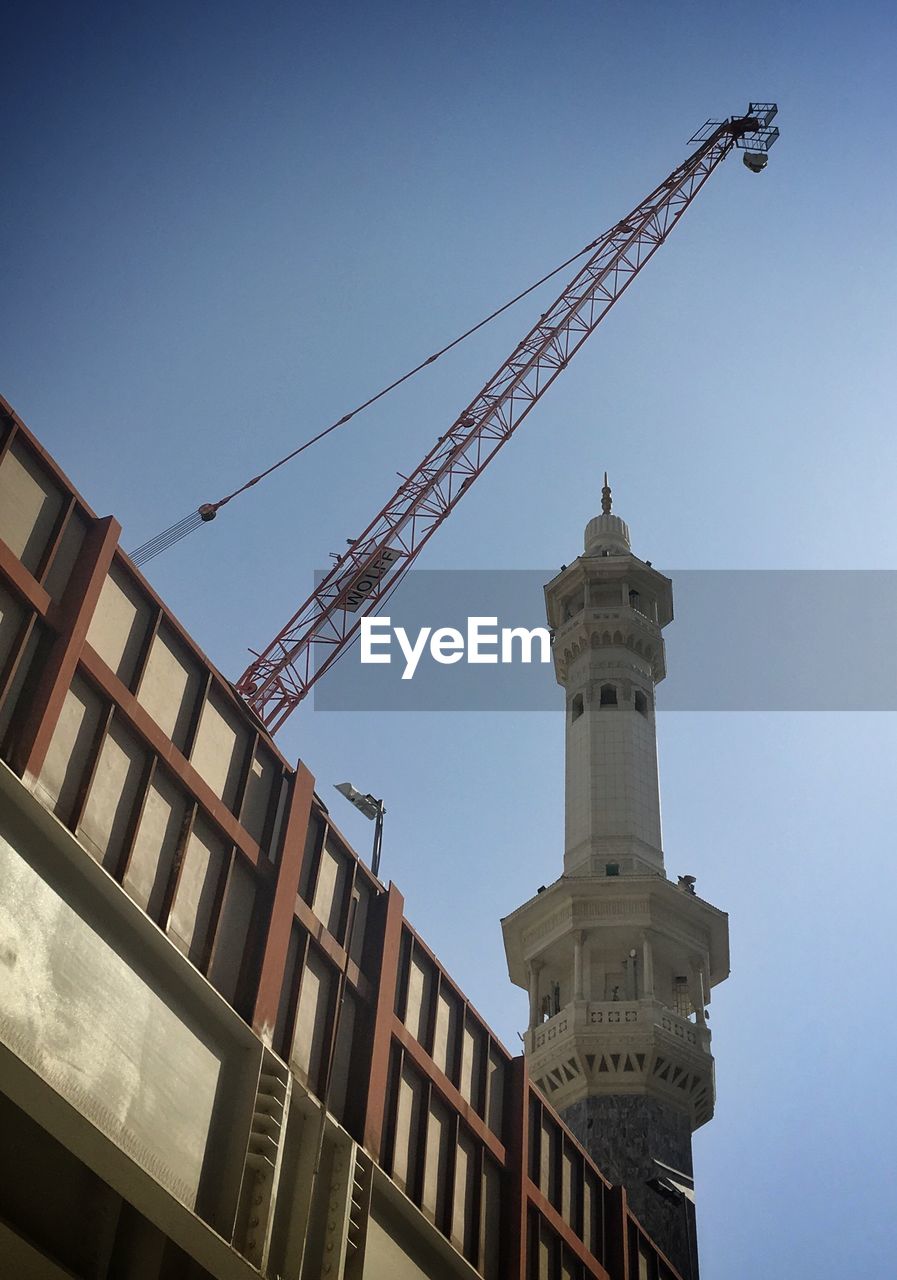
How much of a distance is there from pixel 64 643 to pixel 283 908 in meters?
6.93

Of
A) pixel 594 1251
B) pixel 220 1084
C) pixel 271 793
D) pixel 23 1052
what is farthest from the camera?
pixel 594 1251

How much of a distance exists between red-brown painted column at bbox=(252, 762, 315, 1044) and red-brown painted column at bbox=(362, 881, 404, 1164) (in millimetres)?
3079

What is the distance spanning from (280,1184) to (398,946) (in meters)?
6.52

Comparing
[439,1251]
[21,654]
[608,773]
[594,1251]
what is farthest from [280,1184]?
[608,773]

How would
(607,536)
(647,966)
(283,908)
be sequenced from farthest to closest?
(607,536), (647,966), (283,908)

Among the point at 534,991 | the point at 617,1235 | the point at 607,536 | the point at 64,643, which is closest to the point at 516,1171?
the point at 617,1235

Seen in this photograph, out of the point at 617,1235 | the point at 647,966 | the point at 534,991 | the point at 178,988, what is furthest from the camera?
the point at 534,991

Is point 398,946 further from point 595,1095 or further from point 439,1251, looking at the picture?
point 595,1095

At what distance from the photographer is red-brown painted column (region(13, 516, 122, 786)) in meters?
19.1

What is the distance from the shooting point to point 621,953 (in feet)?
191

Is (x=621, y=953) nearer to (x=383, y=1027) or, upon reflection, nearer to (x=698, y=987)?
(x=698, y=987)

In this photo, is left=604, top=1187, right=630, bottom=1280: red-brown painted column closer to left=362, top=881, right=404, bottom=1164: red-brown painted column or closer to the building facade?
the building facade

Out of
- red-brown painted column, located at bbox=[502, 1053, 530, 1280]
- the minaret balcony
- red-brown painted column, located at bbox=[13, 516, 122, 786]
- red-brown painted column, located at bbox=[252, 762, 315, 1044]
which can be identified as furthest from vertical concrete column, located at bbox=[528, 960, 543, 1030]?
red-brown painted column, located at bbox=[13, 516, 122, 786]

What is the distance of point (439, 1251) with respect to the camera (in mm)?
26641
